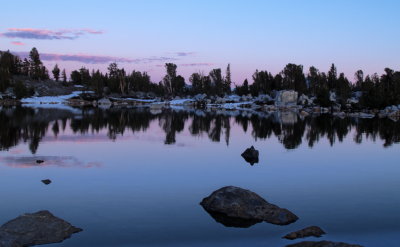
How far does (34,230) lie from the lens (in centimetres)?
1227

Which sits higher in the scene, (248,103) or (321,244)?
(248,103)

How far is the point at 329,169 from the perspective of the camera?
25609 millimetres

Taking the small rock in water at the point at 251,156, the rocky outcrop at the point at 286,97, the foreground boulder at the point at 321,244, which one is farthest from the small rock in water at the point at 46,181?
the rocky outcrop at the point at 286,97

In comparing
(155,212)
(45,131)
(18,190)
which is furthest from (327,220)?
(45,131)

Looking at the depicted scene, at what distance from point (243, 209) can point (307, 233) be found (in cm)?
278

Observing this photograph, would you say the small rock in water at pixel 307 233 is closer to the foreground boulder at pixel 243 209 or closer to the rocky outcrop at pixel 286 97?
the foreground boulder at pixel 243 209

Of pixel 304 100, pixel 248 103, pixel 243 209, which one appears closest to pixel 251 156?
pixel 243 209

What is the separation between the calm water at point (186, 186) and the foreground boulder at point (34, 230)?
0.48 meters

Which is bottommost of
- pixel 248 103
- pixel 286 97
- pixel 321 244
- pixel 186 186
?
pixel 186 186

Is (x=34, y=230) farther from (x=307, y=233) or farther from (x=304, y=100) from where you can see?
(x=304, y=100)

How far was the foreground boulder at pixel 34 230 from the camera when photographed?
1166 cm

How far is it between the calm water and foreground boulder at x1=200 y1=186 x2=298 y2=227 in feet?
1.34

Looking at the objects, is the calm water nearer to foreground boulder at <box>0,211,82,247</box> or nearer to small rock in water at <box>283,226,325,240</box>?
small rock in water at <box>283,226,325,240</box>

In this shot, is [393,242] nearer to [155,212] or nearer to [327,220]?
[327,220]
